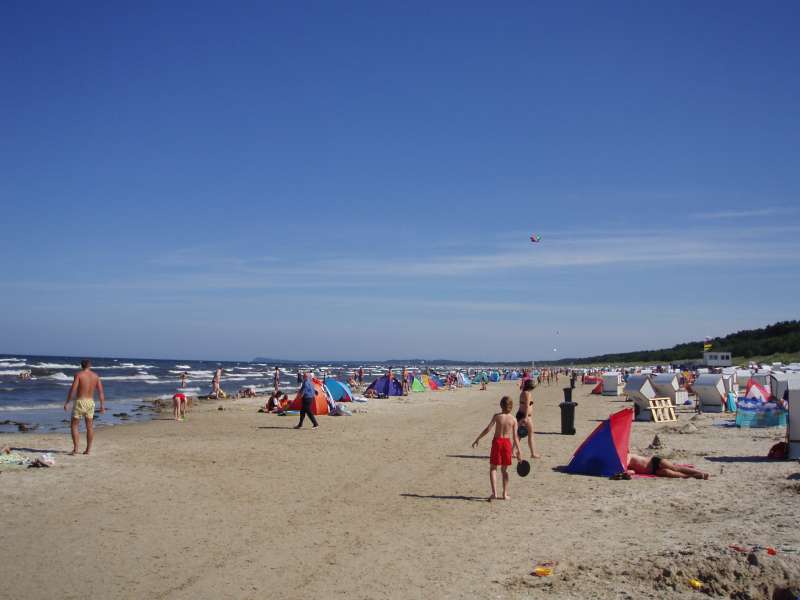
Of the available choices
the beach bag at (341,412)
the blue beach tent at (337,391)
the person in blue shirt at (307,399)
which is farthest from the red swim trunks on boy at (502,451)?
the blue beach tent at (337,391)

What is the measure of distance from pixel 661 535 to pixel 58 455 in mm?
10739

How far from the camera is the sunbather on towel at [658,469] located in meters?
11.1

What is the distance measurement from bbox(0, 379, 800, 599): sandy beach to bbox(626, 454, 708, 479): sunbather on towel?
0.40 m

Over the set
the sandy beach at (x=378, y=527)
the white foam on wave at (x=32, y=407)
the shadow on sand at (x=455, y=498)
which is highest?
the white foam on wave at (x=32, y=407)

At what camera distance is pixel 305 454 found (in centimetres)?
1448

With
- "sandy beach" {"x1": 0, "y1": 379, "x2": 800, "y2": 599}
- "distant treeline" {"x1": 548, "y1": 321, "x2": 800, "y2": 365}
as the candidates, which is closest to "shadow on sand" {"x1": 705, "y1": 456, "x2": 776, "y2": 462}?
"sandy beach" {"x1": 0, "y1": 379, "x2": 800, "y2": 599}

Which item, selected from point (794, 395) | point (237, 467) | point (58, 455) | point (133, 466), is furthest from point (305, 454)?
point (794, 395)

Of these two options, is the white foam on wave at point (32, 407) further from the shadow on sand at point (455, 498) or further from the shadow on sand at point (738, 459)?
the shadow on sand at point (738, 459)

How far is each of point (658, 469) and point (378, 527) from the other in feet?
17.8

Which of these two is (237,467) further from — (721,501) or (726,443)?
(726,443)

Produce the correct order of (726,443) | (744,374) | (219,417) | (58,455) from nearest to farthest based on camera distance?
(58,455) → (726,443) → (219,417) → (744,374)

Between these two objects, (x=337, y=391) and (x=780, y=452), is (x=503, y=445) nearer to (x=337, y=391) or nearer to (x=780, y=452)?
(x=780, y=452)

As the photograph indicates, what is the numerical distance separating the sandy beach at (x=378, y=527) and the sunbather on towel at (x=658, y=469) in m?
0.40

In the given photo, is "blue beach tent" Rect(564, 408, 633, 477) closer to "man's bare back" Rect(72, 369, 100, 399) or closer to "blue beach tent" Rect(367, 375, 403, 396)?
"man's bare back" Rect(72, 369, 100, 399)
